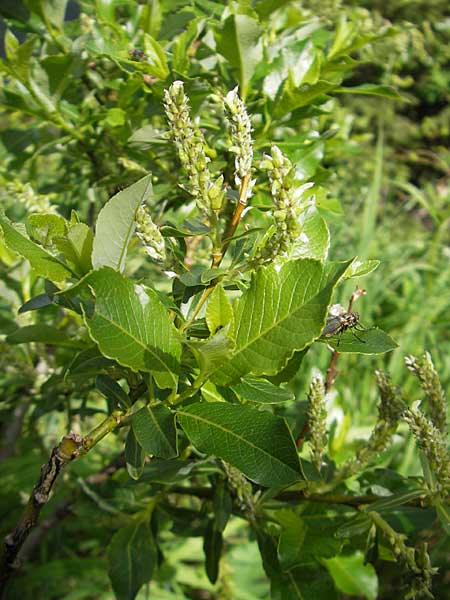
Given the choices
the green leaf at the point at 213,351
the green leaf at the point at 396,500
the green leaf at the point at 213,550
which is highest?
the green leaf at the point at 213,351

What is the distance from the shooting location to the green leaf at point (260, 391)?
634 millimetres

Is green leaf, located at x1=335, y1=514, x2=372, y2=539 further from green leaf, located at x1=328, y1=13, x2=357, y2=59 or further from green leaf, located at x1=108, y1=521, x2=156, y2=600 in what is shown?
green leaf, located at x1=328, y1=13, x2=357, y2=59

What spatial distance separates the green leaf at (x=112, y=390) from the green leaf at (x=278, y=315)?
0.39 ft

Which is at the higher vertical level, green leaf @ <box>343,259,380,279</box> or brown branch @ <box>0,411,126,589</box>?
green leaf @ <box>343,259,380,279</box>

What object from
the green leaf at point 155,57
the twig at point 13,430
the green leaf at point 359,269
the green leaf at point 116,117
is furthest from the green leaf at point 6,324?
the green leaf at point 359,269

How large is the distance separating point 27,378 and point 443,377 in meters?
1.95

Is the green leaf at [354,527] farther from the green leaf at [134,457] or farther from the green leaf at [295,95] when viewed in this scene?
the green leaf at [295,95]

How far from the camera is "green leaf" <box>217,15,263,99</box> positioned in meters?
0.86

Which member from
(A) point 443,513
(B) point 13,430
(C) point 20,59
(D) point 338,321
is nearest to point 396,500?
(A) point 443,513

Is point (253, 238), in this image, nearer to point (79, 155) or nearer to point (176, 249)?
point (176, 249)

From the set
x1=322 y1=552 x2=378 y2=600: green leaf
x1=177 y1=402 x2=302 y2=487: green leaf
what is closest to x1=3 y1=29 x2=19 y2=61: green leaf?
x1=177 y1=402 x2=302 y2=487: green leaf

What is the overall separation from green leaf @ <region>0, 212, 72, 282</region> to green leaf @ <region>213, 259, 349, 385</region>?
18cm

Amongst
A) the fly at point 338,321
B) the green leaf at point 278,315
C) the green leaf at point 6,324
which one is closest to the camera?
the green leaf at point 278,315

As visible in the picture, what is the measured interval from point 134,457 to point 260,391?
5.8 inches
